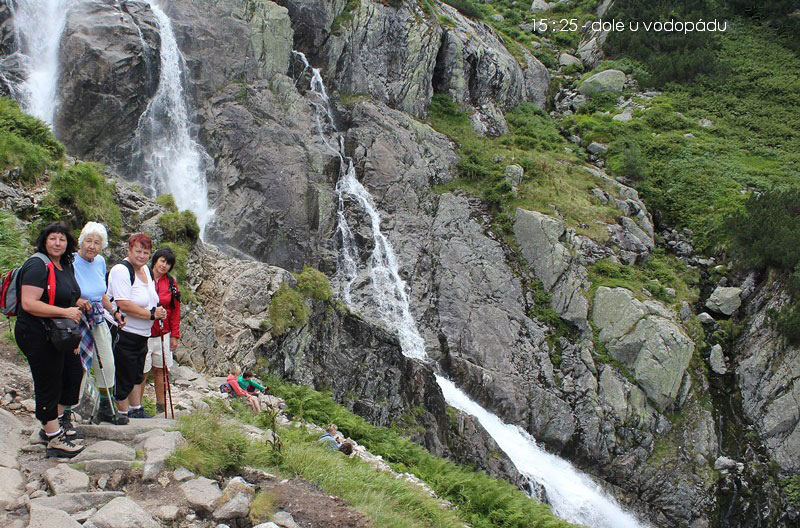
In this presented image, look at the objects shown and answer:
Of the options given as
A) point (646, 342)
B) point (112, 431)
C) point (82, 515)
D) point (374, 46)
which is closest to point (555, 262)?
point (646, 342)

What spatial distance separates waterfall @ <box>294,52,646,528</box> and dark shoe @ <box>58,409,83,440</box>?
14072mm

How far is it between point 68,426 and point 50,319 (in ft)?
3.68

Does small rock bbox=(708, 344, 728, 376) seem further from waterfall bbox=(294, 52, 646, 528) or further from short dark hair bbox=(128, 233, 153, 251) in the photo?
short dark hair bbox=(128, 233, 153, 251)

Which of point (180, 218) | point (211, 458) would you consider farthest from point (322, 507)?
point (180, 218)

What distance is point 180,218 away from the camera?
12.5m

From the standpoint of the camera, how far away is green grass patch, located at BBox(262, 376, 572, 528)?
9531 millimetres

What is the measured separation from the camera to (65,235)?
5090mm

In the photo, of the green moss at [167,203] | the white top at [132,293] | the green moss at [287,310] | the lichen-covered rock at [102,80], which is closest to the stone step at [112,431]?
the white top at [132,293]

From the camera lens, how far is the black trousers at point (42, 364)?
4.86 metres

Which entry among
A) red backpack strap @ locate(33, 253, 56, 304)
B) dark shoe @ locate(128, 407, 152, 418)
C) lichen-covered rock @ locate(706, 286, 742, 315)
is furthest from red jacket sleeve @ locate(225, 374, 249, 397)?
lichen-covered rock @ locate(706, 286, 742, 315)

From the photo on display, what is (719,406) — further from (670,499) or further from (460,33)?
(460,33)

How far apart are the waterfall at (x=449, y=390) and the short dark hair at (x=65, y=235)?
14568 millimetres

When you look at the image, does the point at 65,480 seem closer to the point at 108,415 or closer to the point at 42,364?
the point at 42,364

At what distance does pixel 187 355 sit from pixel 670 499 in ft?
56.0
